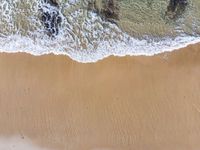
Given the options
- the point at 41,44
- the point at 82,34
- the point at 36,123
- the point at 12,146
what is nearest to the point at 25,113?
the point at 36,123

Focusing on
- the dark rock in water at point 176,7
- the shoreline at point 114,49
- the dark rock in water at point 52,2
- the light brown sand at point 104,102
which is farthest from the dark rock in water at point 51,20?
the dark rock in water at point 176,7

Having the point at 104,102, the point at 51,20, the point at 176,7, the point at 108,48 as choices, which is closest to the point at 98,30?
the point at 108,48

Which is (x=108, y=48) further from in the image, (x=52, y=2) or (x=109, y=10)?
(x=52, y=2)

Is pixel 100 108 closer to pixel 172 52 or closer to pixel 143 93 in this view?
pixel 143 93

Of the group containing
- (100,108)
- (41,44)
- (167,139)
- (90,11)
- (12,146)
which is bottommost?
(12,146)

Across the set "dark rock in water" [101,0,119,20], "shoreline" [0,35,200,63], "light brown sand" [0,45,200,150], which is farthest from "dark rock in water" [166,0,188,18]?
"dark rock in water" [101,0,119,20]

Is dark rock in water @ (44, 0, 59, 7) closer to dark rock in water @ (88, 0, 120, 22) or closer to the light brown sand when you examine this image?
dark rock in water @ (88, 0, 120, 22)

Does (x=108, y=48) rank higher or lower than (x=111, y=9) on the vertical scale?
lower
